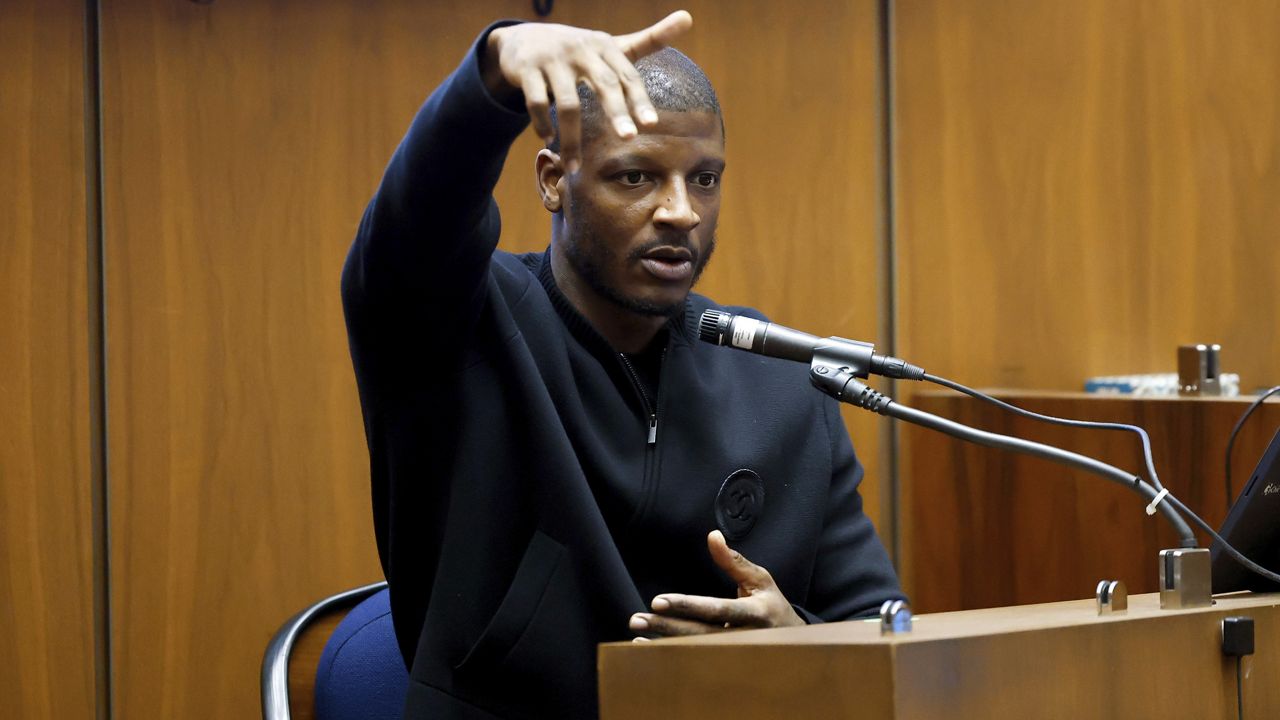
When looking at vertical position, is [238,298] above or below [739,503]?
above

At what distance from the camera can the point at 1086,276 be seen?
9.74 feet

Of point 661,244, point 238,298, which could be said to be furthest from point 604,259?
point 238,298

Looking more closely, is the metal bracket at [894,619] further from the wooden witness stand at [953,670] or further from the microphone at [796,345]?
the microphone at [796,345]

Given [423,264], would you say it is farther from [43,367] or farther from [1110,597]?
[43,367]

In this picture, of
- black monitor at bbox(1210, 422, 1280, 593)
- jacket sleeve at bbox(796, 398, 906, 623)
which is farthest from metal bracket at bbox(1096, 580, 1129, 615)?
jacket sleeve at bbox(796, 398, 906, 623)

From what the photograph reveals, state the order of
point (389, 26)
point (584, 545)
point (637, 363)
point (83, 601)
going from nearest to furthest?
1. point (584, 545)
2. point (637, 363)
3. point (83, 601)
4. point (389, 26)

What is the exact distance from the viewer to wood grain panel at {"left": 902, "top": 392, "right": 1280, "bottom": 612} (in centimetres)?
242

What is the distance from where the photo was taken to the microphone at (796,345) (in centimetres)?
113

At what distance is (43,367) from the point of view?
239 cm

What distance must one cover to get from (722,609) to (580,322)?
19.8 inches

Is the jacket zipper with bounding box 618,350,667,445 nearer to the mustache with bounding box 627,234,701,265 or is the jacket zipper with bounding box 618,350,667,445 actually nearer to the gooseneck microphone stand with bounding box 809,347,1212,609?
the mustache with bounding box 627,234,701,265

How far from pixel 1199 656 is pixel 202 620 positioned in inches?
72.5

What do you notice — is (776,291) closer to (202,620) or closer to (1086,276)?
(1086,276)

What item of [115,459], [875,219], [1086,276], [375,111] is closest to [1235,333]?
[1086,276]
